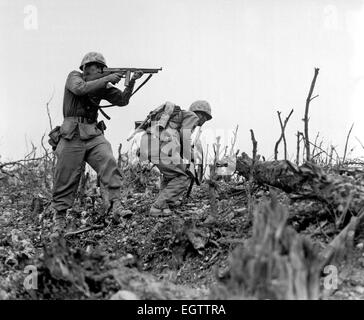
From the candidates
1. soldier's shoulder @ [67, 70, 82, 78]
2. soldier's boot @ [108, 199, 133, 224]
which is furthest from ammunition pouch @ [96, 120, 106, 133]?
soldier's boot @ [108, 199, 133, 224]

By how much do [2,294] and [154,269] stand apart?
1534 mm

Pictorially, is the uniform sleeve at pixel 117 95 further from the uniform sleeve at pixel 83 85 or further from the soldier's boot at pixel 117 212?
the soldier's boot at pixel 117 212

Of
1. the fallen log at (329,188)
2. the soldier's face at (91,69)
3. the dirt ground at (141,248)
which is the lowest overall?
the dirt ground at (141,248)

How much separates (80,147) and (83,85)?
2.27 ft

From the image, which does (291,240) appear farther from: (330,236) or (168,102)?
(168,102)

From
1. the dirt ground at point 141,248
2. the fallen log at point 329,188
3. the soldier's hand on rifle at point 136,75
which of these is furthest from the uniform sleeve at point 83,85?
the fallen log at point 329,188

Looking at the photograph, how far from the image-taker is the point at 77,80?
634 centimetres

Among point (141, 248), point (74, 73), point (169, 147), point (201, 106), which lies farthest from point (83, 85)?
point (141, 248)

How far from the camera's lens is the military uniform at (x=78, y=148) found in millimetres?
6309

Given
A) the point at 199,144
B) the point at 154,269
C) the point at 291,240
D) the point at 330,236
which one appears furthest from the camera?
the point at 199,144

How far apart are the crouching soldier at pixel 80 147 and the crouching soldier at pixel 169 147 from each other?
0.46 meters

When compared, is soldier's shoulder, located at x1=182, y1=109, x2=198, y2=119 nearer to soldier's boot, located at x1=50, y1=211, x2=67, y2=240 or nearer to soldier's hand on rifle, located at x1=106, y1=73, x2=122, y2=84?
soldier's hand on rifle, located at x1=106, y1=73, x2=122, y2=84
